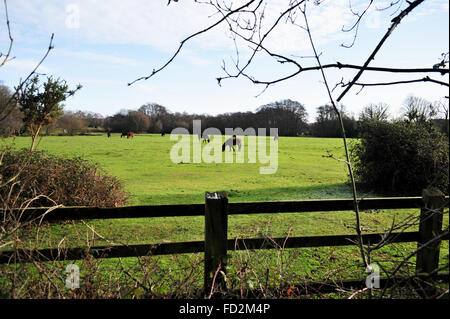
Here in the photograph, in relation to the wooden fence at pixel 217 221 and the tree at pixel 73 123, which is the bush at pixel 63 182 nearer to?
the wooden fence at pixel 217 221

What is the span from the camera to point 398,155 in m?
11.1

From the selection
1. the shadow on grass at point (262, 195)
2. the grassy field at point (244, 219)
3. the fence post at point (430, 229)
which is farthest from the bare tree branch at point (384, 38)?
the shadow on grass at point (262, 195)

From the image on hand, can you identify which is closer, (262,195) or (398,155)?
→ (398,155)

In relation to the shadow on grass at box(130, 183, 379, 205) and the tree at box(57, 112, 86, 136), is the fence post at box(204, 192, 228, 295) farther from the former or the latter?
the tree at box(57, 112, 86, 136)

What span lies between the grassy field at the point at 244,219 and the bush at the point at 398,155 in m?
0.87

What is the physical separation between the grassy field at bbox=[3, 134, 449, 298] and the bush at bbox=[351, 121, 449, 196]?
0.87 m

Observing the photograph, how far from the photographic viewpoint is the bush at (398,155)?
1077 cm

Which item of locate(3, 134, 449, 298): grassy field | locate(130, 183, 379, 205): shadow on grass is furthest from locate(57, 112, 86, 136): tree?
locate(130, 183, 379, 205): shadow on grass

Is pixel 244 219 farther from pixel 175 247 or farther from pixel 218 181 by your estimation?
pixel 218 181

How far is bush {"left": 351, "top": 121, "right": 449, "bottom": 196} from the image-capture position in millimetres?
10773

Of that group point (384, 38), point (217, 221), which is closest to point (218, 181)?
point (217, 221)

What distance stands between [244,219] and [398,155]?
6391 millimetres

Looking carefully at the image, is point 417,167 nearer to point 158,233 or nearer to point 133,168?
point 158,233
